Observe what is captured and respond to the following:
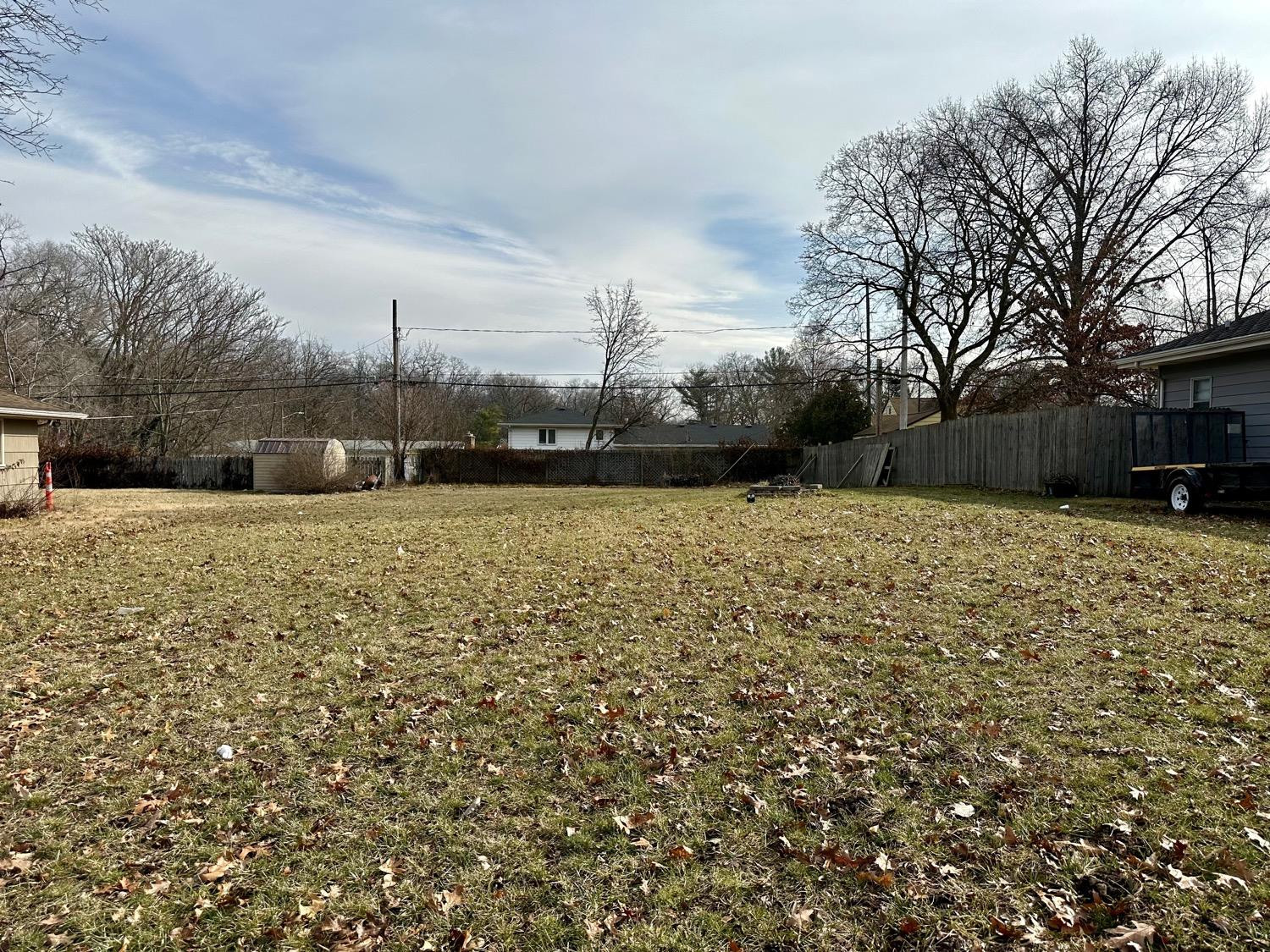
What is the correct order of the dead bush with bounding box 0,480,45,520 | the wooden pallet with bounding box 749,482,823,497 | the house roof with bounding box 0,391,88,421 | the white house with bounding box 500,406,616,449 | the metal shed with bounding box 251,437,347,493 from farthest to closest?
the white house with bounding box 500,406,616,449 → the metal shed with bounding box 251,437,347,493 → the wooden pallet with bounding box 749,482,823,497 → the house roof with bounding box 0,391,88,421 → the dead bush with bounding box 0,480,45,520

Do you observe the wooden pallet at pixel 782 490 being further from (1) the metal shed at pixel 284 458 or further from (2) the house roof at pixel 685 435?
(2) the house roof at pixel 685 435

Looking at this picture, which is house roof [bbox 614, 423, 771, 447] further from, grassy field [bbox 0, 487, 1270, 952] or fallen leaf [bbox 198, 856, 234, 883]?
fallen leaf [bbox 198, 856, 234, 883]

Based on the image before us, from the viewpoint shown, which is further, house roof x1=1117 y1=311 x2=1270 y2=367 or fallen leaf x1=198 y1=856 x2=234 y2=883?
house roof x1=1117 y1=311 x2=1270 y2=367

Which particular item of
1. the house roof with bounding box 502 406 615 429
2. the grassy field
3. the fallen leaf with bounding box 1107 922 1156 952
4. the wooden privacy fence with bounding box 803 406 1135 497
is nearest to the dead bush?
the grassy field

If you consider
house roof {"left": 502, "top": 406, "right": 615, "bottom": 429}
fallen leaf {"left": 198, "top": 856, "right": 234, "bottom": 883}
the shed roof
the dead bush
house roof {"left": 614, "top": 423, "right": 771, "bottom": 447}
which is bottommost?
fallen leaf {"left": 198, "top": 856, "right": 234, "bottom": 883}

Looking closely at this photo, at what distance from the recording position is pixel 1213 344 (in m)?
12.6

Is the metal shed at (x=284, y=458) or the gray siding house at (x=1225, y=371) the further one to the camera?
the metal shed at (x=284, y=458)

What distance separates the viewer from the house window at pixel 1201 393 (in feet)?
44.7

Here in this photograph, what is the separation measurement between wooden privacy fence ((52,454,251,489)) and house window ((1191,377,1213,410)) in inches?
1101

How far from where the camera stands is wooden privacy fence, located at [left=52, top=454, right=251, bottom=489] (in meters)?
26.6

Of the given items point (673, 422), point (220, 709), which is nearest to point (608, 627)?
point (220, 709)

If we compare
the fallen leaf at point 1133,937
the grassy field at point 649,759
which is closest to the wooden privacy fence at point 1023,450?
the grassy field at point 649,759

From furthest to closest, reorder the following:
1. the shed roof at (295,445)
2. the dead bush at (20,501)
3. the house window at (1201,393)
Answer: the shed roof at (295,445)
the dead bush at (20,501)
the house window at (1201,393)

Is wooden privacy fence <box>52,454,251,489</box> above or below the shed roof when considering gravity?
below
